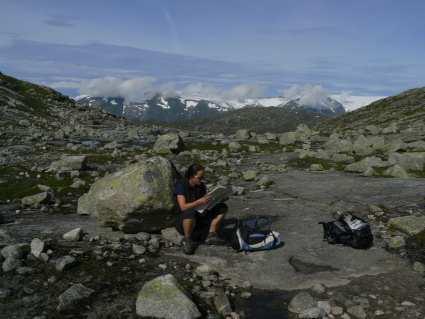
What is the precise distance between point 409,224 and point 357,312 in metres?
7.63

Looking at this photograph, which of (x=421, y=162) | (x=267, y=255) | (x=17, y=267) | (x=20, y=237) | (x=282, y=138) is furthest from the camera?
(x=282, y=138)

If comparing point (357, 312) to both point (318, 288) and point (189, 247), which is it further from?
point (189, 247)

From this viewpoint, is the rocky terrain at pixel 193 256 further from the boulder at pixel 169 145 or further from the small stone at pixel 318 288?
the boulder at pixel 169 145

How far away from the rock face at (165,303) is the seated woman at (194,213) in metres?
3.77

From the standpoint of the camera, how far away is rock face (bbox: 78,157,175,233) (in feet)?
56.3

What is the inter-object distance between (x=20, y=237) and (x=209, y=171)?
711 inches

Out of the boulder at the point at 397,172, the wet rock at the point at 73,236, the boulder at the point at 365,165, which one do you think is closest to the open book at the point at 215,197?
the wet rock at the point at 73,236

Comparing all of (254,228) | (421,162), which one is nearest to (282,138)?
(421,162)

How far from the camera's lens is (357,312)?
12.0m

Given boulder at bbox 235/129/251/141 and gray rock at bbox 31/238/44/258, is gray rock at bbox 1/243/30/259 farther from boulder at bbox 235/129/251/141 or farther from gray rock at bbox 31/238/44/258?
boulder at bbox 235/129/251/141

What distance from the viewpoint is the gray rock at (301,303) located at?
1223cm

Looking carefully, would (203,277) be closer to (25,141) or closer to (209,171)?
(209,171)

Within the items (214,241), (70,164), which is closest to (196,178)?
(214,241)

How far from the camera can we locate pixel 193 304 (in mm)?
11758
